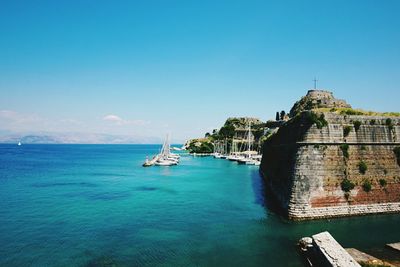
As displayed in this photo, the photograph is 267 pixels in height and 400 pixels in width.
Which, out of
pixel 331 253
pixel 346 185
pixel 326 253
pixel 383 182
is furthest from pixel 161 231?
pixel 383 182

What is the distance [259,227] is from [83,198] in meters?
24.9

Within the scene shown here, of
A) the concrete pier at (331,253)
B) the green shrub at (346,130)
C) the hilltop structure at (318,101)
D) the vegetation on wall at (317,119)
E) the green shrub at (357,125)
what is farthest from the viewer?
the hilltop structure at (318,101)

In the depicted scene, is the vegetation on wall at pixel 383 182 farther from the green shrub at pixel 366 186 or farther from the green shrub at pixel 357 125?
the green shrub at pixel 357 125

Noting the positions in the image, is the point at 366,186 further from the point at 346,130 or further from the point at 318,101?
the point at 318,101

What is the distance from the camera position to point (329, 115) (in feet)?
82.4

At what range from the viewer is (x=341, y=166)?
80.7 feet

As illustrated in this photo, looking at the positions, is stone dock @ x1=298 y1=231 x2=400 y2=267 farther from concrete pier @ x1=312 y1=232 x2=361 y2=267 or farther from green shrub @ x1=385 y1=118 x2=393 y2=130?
green shrub @ x1=385 y1=118 x2=393 y2=130

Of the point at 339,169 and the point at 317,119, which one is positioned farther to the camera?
the point at 317,119

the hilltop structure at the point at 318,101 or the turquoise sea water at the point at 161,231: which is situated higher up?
the hilltop structure at the point at 318,101

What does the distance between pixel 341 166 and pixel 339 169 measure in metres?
0.36

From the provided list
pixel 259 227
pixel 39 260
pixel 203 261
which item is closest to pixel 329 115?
pixel 259 227

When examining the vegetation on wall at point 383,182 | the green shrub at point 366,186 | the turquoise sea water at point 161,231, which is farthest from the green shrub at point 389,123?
the turquoise sea water at point 161,231

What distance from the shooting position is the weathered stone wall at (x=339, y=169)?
76.7ft

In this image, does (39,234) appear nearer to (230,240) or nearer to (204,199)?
(230,240)
